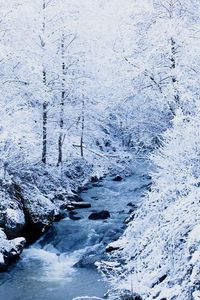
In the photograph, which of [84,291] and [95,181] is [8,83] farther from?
[84,291]

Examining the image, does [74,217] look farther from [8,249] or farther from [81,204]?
[8,249]

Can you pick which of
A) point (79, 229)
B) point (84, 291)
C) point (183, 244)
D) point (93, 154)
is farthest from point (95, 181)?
point (183, 244)

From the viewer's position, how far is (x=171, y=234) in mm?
5176

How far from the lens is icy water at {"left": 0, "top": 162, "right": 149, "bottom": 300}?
8766mm

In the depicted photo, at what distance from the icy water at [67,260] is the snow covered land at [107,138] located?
0.39 feet

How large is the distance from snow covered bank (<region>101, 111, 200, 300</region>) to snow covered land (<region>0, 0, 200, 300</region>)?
17mm

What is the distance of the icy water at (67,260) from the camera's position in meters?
8.77

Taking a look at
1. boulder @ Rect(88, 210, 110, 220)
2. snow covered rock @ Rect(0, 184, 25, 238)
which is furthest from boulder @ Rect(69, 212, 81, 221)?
snow covered rock @ Rect(0, 184, 25, 238)

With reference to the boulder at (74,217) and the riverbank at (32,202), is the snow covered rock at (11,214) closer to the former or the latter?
the riverbank at (32,202)

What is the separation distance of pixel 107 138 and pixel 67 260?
14510 millimetres

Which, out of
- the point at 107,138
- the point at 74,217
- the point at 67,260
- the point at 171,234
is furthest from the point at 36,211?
the point at 107,138

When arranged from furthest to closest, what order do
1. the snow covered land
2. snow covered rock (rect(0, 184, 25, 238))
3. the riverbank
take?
1. snow covered rock (rect(0, 184, 25, 238))
2. the riverbank
3. the snow covered land

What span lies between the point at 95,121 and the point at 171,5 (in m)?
11.4

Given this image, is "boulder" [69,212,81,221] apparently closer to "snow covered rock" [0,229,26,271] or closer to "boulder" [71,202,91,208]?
"boulder" [71,202,91,208]
